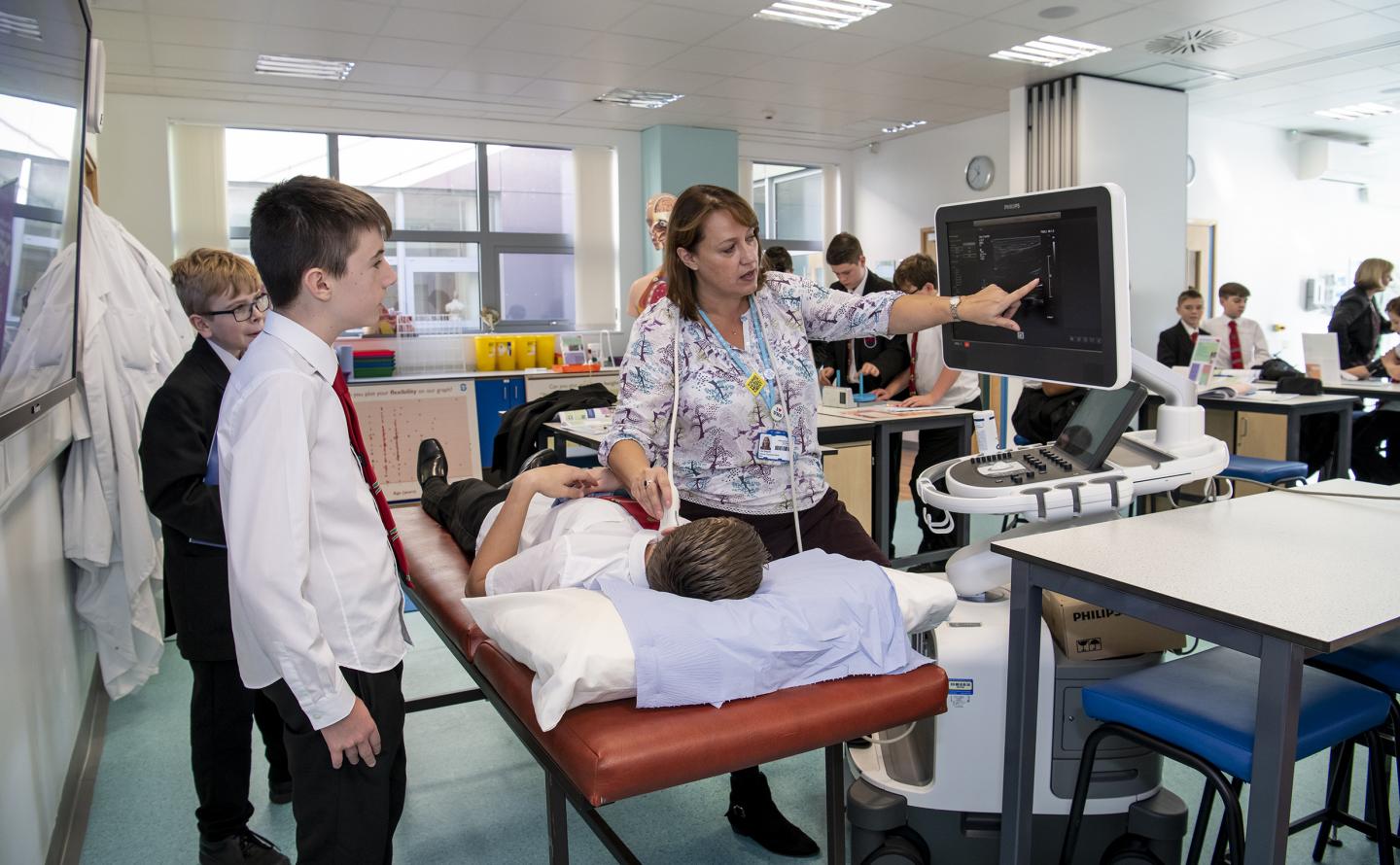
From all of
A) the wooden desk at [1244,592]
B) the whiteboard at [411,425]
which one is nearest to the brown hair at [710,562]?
the wooden desk at [1244,592]

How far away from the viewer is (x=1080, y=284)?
5.43ft

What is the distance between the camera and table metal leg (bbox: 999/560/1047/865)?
1696 millimetres

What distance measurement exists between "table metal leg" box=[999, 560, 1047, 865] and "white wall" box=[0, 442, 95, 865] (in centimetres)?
170

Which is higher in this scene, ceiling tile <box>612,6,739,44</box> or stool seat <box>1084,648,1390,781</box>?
ceiling tile <box>612,6,739,44</box>

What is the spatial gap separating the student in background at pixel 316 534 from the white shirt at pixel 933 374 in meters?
3.18

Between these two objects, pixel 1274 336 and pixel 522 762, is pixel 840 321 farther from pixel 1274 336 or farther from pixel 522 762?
pixel 1274 336

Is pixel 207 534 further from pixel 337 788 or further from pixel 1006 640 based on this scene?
pixel 1006 640

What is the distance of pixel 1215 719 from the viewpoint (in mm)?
1503

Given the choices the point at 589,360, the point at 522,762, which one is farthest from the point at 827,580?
the point at 589,360

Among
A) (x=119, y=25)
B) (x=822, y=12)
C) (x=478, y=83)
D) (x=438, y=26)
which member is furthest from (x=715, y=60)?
(x=119, y=25)

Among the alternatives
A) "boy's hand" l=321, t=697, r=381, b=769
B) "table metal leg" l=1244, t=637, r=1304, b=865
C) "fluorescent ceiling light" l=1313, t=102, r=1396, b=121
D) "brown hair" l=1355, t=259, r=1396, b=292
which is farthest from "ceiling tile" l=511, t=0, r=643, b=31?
"fluorescent ceiling light" l=1313, t=102, r=1396, b=121

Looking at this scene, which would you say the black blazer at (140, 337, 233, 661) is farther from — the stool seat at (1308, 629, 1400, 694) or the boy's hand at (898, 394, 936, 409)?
the boy's hand at (898, 394, 936, 409)

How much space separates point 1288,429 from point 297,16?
5332 mm

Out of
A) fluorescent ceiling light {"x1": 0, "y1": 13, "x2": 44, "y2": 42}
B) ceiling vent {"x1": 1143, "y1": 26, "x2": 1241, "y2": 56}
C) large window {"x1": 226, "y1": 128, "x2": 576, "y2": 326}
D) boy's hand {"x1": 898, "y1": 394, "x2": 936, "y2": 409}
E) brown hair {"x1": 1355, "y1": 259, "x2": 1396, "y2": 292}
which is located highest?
ceiling vent {"x1": 1143, "y1": 26, "x2": 1241, "y2": 56}
